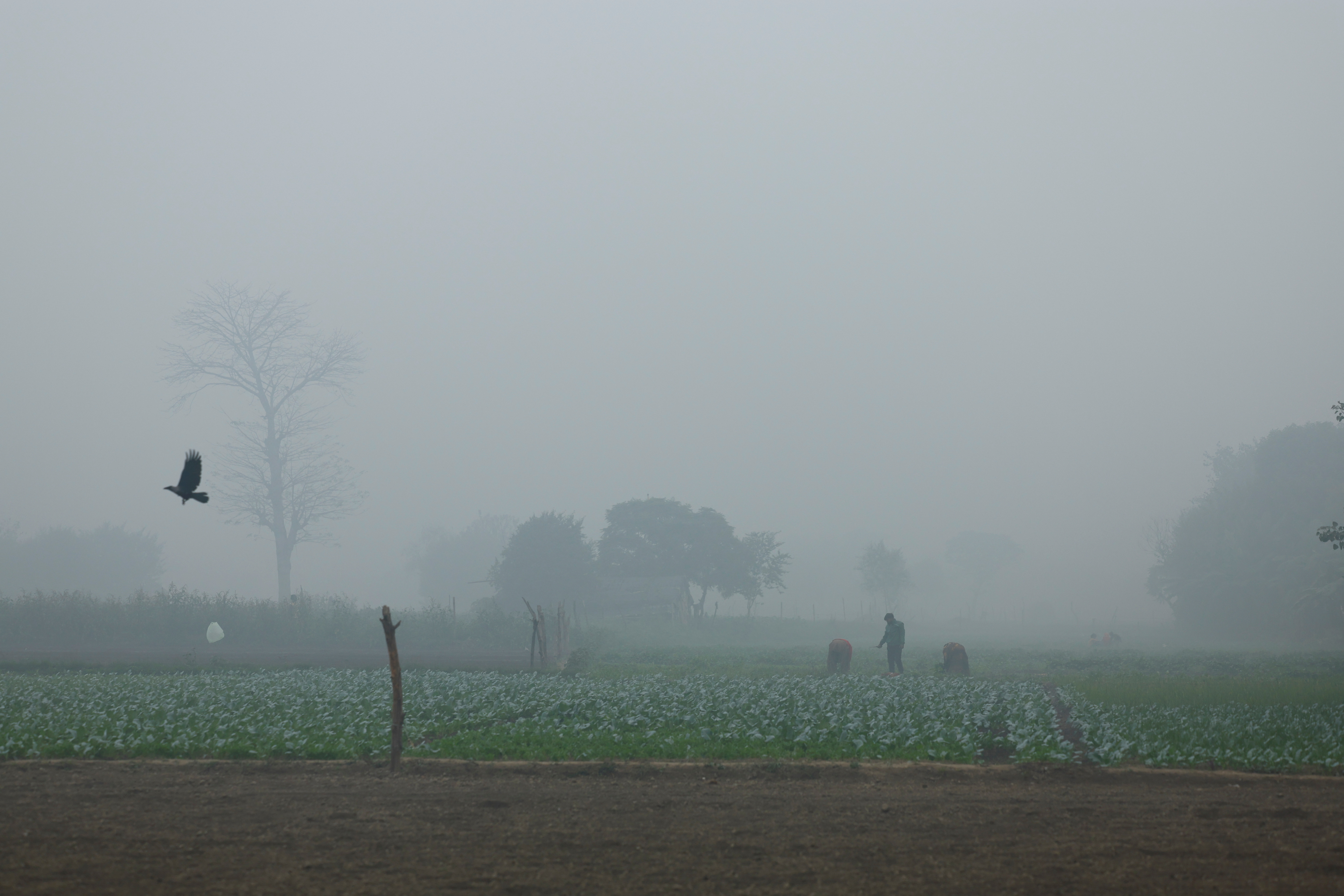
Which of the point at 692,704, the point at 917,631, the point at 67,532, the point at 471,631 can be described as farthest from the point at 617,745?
the point at 67,532

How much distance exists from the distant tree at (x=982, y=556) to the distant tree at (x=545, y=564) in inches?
4005

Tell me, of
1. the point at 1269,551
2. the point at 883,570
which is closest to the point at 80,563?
the point at 883,570

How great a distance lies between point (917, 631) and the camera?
9450 centimetres

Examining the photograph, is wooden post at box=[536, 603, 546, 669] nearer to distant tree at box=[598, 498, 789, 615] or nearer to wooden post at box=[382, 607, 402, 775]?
wooden post at box=[382, 607, 402, 775]

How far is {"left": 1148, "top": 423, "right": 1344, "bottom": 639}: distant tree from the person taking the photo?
58.1 m

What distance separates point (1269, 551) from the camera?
64062 mm

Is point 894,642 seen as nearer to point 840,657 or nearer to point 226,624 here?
point 840,657

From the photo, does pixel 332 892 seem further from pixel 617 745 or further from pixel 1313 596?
pixel 1313 596

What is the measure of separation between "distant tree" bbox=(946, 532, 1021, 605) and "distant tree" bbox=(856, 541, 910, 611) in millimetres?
49314

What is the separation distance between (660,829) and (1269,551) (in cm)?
7023

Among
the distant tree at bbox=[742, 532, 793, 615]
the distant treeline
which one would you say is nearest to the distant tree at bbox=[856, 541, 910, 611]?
the distant tree at bbox=[742, 532, 793, 615]

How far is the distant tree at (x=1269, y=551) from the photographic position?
5809 centimetres

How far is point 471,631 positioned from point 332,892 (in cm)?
4061

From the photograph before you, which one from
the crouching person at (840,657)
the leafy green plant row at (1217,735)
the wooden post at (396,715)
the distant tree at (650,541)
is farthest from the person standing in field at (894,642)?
the distant tree at (650,541)
